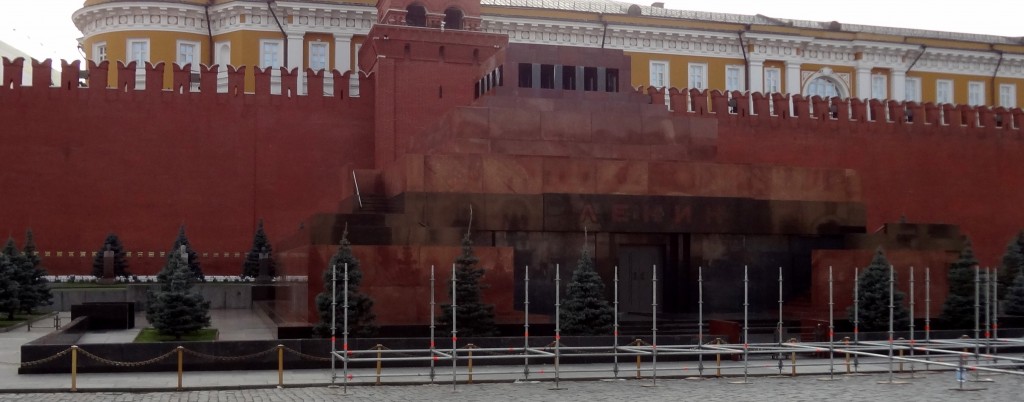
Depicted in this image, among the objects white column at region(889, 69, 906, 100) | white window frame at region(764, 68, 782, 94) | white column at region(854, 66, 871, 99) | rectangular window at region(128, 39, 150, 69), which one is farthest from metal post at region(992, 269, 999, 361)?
rectangular window at region(128, 39, 150, 69)

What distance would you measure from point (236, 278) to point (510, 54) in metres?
8.10

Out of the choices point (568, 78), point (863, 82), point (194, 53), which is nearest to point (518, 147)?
point (568, 78)

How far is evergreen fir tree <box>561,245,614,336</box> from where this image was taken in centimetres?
1794

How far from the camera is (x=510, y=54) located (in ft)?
73.3

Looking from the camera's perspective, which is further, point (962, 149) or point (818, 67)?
point (818, 67)

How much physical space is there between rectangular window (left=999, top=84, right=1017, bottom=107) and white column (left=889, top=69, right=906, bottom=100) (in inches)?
147

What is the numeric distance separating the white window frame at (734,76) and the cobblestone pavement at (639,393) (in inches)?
829

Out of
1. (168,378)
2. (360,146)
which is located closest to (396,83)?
(360,146)

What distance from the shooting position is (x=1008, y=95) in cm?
3941

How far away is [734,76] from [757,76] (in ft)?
2.14

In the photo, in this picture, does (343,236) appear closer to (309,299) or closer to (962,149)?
(309,299)

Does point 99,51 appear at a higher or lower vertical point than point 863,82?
higher

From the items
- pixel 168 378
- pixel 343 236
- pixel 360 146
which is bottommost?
pixel 168 378

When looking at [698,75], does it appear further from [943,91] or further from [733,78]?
[943,91]
